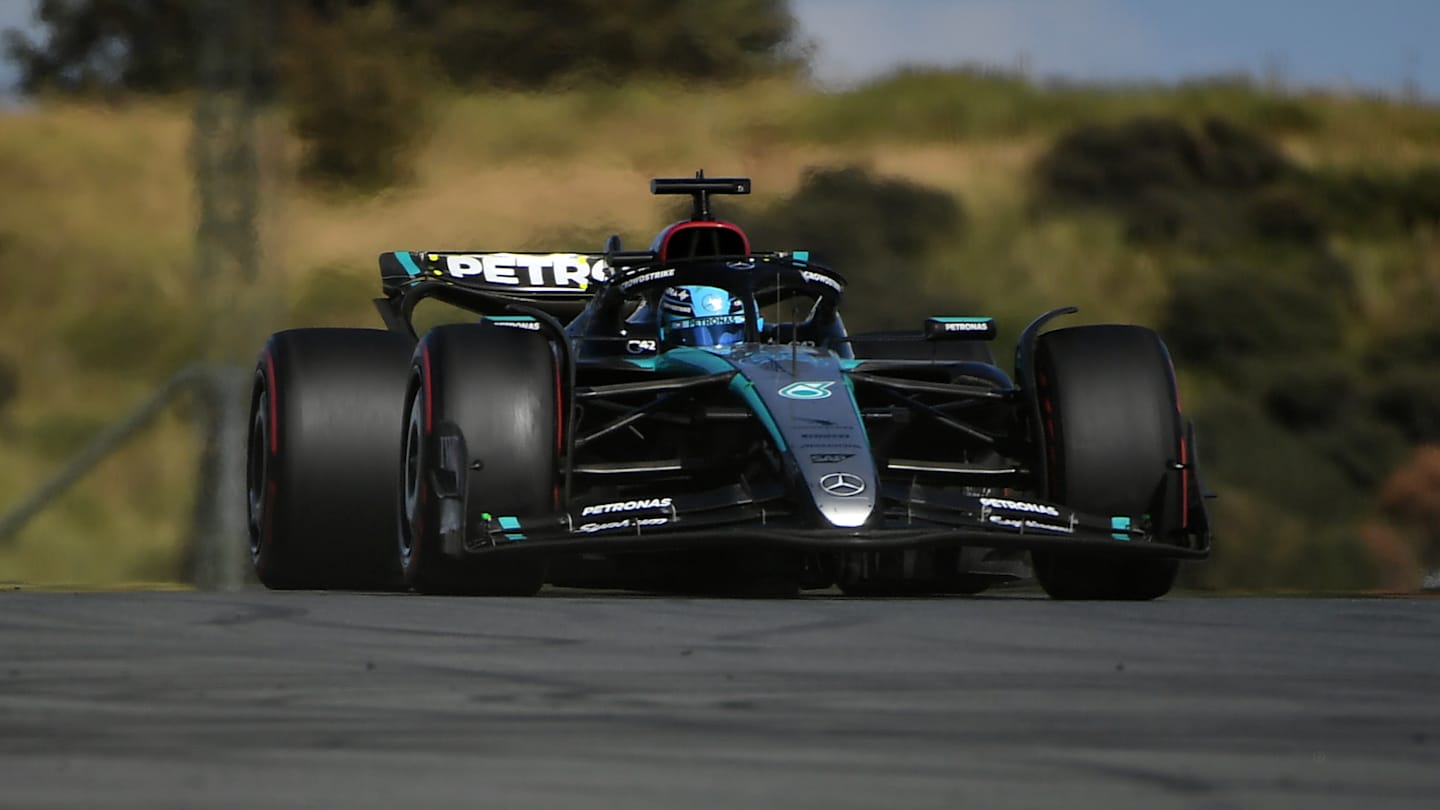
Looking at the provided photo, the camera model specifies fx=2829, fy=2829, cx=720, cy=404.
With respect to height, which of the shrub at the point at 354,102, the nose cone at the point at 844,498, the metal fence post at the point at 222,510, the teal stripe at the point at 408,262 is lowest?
the metal fence post at the point at 222,510

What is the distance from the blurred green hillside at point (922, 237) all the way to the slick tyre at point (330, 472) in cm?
534

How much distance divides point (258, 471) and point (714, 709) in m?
6.74

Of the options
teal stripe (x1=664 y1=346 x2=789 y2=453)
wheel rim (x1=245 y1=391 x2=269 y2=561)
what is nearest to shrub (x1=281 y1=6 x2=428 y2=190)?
wheel rim (x1=245 y1=391 x2=269 y2=561)

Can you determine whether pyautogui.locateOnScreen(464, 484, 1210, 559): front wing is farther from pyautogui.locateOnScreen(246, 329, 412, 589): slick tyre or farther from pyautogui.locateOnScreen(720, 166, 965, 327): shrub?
pyautogui.locateOnScreen(720, 166, 965, 327): shrub

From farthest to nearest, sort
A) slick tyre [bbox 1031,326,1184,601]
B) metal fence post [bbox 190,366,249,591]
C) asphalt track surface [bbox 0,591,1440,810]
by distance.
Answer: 1. metal fence post [bbox 190,366,249,591]
2. slick tyre [bbox 1031,326,1184,601]
3. asphalt track surface [bbox 0,591,1440,810]

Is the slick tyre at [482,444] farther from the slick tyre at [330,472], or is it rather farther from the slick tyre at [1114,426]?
the slick tyre at [1114,426]

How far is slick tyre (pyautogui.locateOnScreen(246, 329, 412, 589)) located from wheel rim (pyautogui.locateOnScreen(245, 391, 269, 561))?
1.8 inches

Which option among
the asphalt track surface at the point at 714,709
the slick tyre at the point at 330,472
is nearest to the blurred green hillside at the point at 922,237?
the slick tyre at the point at 330,472

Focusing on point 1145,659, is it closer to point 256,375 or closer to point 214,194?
point 256,375

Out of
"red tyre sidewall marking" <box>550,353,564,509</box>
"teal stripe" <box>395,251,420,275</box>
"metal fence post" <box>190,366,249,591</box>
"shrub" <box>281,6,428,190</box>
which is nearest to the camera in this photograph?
"red tyre sidewall marking" <box>550,353,564,509</box>

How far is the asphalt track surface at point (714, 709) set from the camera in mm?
4566

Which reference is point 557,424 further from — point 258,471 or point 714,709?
point 714,709

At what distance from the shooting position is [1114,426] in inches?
404

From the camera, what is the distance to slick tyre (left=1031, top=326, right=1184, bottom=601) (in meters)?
10.2
